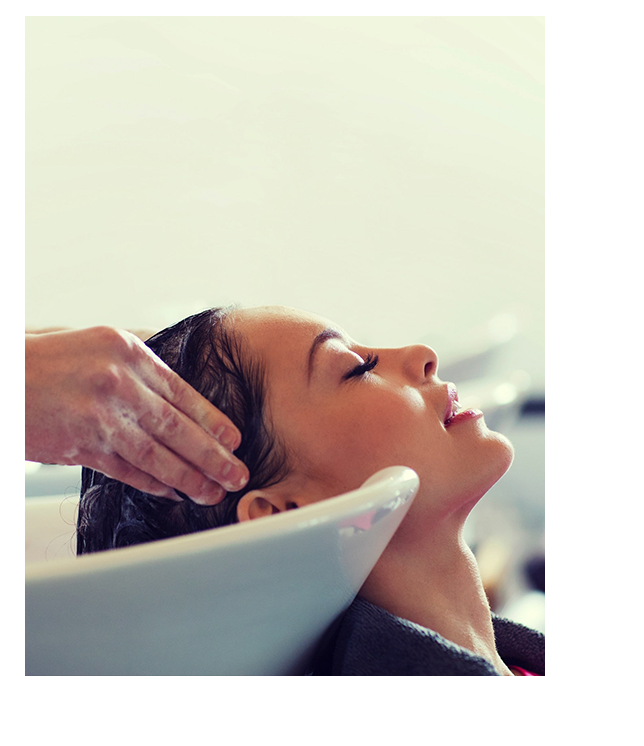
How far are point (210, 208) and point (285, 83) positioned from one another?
1.25 feet

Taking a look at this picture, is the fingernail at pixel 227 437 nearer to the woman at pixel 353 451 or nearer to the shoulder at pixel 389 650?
the woman at pixel 353 451

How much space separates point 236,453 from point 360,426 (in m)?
0.17

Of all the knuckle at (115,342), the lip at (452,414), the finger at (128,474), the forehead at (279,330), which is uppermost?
the knuckle at (115,342)

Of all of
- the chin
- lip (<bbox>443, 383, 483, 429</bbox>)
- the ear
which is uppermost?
lip (<bbox>443, 383, 483, 429</bbox>)

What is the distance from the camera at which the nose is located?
854 millimetres

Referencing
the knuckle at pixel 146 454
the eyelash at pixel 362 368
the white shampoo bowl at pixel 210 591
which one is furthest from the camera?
the eyelash at pixel 362 368

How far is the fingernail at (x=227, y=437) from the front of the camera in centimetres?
75

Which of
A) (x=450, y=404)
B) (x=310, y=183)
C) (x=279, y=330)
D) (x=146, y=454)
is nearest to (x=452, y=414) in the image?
(x=450, y=404)

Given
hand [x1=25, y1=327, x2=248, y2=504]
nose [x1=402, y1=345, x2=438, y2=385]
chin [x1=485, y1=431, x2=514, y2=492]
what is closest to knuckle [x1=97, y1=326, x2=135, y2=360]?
hand [x1=25, y1=327, x2=248, y2=504]

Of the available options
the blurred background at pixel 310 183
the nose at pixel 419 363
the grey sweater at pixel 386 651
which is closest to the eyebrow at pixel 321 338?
the nose at pixel 419 363

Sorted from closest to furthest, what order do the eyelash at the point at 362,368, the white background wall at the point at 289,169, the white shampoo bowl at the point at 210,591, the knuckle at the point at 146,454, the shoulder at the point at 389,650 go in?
the white shampoo bowl at the point at 210,591 < the shoulder at the point at 389,650 < the knuckle at the point at 146,454 < the eyelash at the point at 362,368 < the white background wall at the point at 289,169

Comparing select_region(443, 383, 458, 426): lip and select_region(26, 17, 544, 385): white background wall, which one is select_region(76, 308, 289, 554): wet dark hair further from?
select_region(26, 17, 544, 385): white background wall
